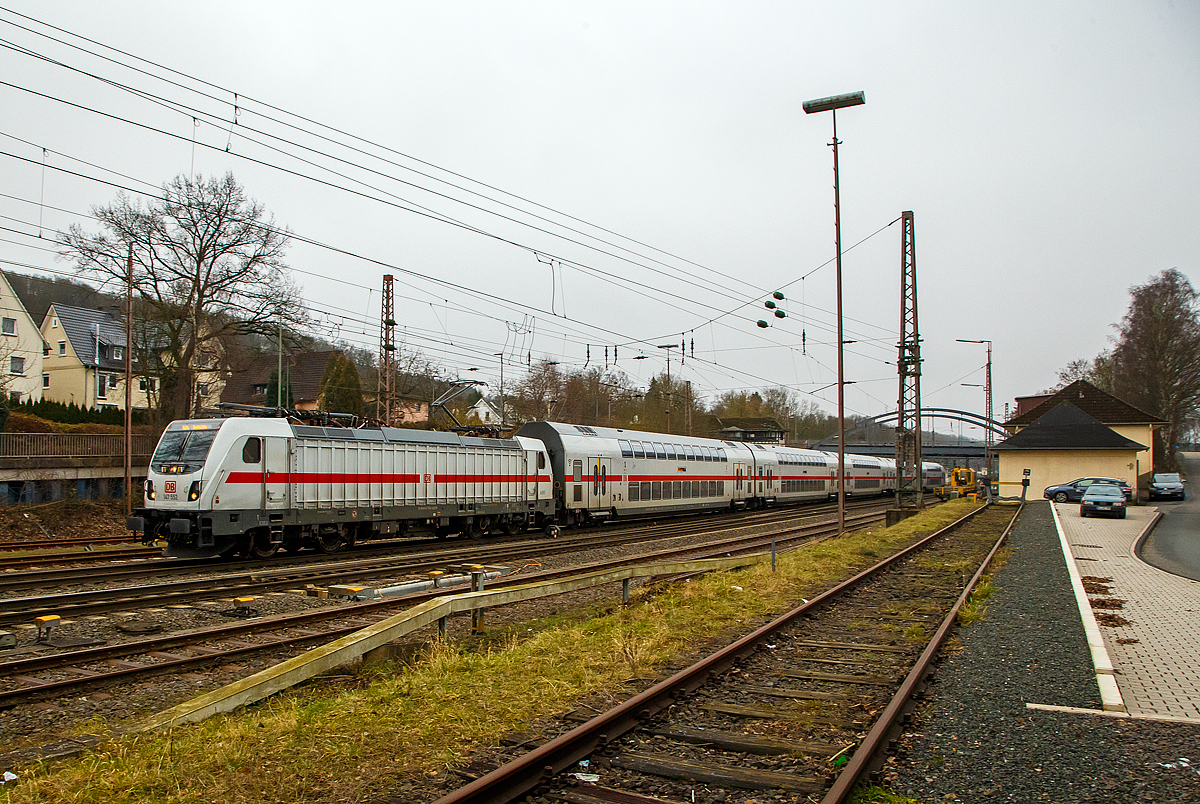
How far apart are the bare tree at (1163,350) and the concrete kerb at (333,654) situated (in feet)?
201

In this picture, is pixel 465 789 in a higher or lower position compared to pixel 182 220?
lower

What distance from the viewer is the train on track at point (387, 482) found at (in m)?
16.8

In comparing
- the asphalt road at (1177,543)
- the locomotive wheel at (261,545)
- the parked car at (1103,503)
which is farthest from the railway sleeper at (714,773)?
the parked car at (1103,503)

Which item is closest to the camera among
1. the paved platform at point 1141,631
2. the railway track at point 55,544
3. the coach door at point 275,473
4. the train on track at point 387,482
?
the paved platform at point 1141,631

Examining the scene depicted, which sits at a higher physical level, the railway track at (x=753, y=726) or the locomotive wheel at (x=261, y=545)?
the railway track at (x=753, y=726)

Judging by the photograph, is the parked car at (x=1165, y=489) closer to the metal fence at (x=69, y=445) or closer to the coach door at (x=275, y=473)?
the coach door at (x=275, y=473)

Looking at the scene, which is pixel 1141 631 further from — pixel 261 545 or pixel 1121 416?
pixel 1121 416

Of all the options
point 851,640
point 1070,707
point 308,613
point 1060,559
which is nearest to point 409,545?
point 308,613

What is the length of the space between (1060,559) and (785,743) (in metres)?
15.6

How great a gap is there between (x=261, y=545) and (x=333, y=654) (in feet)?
40.4

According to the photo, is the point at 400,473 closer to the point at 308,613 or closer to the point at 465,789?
the point at 308,613

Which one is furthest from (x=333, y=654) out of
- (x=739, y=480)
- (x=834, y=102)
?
(x=739, y=480)

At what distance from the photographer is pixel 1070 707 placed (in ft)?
22.3

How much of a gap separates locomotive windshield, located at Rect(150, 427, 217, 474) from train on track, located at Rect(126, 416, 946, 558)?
1.2 inches
